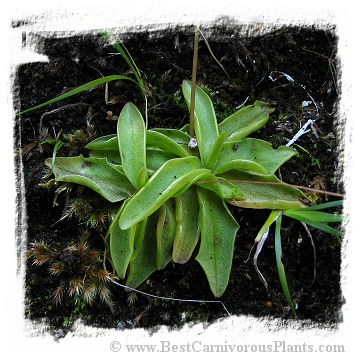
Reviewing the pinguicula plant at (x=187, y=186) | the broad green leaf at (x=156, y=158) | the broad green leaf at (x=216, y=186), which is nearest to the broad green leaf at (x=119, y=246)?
the pinguicula plant at (x=187, y=186)

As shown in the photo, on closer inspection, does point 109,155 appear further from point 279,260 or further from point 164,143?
point 279,260

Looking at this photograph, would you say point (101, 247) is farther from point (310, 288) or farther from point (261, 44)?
point (261, 44)

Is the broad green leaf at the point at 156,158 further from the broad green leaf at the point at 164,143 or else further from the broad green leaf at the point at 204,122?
the broad green leaf at the point at 204,122

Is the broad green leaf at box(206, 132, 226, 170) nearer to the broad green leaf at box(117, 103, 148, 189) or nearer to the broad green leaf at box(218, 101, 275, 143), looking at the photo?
the broad green leaf at box(218, 101, 275, 143)

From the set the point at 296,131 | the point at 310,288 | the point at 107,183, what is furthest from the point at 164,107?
the point at 310,288

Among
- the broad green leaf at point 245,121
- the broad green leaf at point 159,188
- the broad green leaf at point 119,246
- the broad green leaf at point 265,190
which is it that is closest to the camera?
the broad green leaf at point 159,188

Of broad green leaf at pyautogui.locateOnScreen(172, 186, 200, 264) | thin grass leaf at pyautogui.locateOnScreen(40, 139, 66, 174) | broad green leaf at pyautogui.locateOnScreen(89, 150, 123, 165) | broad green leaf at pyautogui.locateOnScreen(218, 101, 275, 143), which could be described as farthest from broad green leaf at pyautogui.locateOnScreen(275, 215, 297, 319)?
thin grass leaf at pyautogui.locateOnScreen(40, 139, 66, 174)
